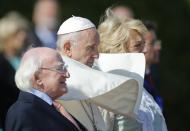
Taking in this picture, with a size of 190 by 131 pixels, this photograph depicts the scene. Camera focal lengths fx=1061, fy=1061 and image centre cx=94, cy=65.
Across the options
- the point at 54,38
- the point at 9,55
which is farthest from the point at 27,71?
the point at 54,38

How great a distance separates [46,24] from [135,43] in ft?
12.0

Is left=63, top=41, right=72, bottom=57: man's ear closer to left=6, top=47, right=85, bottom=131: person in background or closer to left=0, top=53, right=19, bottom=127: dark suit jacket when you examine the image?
left=6, top=47, right=85, bottom=131: person in background

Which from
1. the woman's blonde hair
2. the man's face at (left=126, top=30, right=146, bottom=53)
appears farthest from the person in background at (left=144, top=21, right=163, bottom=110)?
the woman's blonde hair

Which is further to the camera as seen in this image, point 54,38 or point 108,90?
point 54,38

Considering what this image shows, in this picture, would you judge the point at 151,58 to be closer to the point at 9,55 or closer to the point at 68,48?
the point at 9,55

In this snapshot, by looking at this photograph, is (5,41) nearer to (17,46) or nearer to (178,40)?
(17,46)

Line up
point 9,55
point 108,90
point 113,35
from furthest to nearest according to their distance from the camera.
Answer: point 9,55 < point 113,35 < point 108,90

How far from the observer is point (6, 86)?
9805mm

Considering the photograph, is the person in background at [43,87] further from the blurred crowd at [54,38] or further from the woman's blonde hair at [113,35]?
the woman's blonde hair at [113,35]

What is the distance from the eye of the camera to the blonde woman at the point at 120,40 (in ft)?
25.8

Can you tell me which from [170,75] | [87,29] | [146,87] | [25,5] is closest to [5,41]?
[146,87]

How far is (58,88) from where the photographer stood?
7.21 m

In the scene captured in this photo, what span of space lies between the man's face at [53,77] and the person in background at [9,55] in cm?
240

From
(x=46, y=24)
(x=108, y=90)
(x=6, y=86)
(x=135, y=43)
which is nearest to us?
(x=108, y=90)
